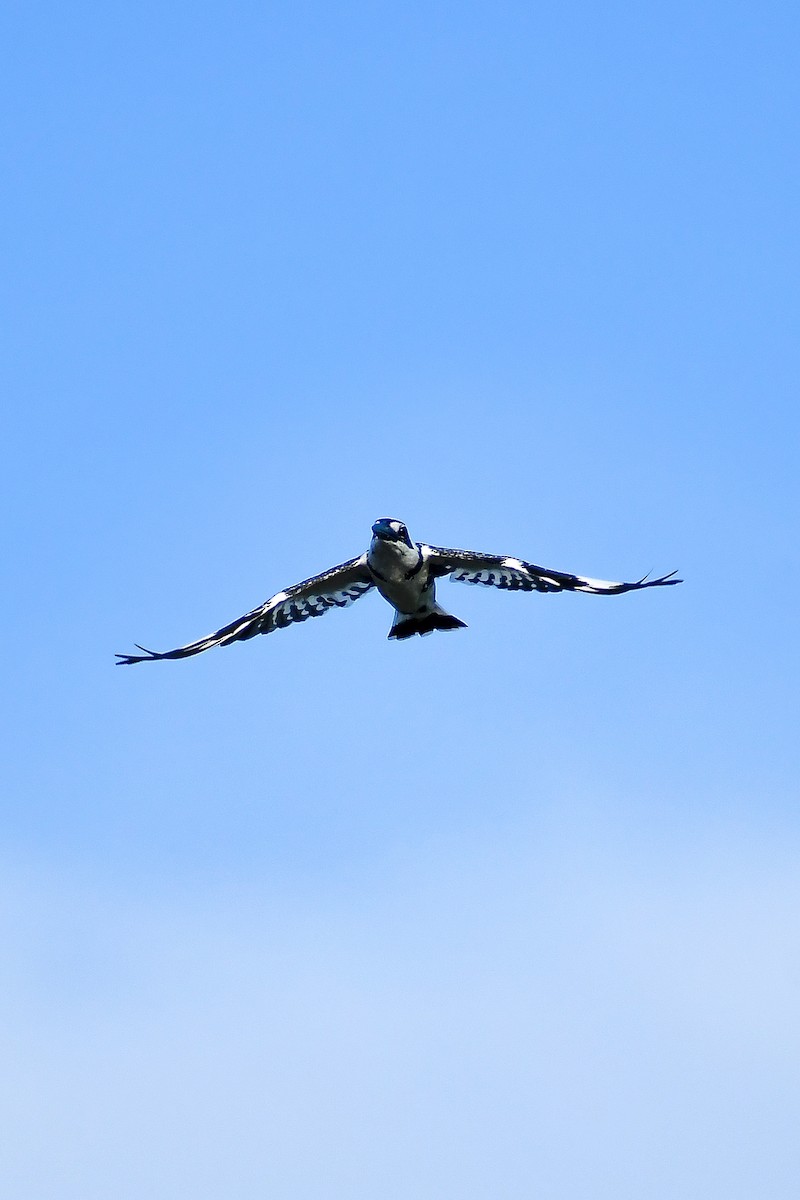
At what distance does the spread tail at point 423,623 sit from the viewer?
46.0 meters

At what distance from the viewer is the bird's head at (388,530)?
4338cm

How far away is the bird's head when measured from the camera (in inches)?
1708

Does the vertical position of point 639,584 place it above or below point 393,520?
below

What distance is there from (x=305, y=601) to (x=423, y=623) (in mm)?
3175

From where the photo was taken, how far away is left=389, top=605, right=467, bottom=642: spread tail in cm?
4597

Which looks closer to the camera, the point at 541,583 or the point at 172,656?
the point at 172,656

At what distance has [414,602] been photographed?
149 feet

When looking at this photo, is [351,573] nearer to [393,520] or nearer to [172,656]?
[393,520]

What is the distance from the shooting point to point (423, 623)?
4606 centimetres

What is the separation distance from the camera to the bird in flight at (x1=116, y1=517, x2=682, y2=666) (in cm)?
4462

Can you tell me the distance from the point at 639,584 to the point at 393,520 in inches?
247

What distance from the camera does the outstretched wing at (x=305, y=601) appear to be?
4531 centimetres

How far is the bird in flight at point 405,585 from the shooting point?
146 ft

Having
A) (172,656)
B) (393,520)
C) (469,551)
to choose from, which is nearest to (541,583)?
(469,551)
